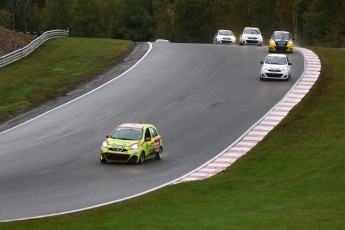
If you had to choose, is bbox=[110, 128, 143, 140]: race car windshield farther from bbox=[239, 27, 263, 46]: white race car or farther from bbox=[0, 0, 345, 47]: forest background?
bbox=[0, 0, 345, 47]: forest background

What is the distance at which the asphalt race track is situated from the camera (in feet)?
91.3

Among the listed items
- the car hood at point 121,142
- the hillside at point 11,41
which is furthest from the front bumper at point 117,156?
the hillside at point 11,41

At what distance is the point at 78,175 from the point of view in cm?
3047

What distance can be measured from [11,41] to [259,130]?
3581cm

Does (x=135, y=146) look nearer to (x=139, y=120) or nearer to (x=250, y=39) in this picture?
(x=139, y=120)

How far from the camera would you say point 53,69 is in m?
60.1

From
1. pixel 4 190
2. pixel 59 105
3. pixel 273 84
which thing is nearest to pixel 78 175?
pixel 4 190

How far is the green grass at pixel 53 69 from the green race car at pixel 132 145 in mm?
11811

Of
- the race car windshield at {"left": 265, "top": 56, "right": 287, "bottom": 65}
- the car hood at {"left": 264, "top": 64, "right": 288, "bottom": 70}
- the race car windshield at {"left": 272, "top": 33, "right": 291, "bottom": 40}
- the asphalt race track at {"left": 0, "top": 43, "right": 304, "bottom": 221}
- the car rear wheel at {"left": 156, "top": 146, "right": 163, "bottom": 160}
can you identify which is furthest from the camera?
the race car windshield at {"left": 272, "top": 33, "right": 291, "bottom": 40}

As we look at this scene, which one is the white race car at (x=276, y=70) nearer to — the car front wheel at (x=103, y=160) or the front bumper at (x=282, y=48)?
the front bumper at (x=282, y=48)

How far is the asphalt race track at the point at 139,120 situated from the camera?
27828mm

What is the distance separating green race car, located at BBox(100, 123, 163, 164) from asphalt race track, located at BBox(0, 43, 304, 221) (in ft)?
1.29

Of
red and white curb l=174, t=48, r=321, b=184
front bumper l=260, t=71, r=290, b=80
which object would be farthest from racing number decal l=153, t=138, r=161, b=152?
front bumper l=260, t=71, r=290, b=80

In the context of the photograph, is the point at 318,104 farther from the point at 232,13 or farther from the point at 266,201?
the point at 232,13
